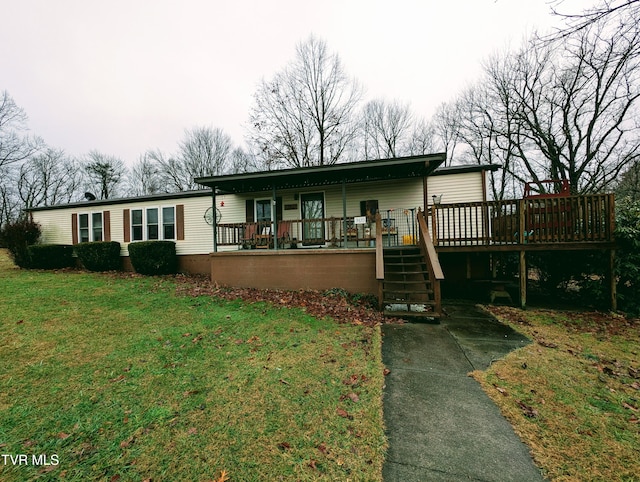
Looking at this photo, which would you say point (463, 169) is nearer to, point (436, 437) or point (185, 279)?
point (436, 437)

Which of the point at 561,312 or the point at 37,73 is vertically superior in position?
the point at 37,73

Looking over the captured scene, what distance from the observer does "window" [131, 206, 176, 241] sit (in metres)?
11.6

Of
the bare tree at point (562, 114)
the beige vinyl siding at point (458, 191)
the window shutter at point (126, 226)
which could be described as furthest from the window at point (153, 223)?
the bare tree at point (562, 114)

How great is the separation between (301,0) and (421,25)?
491 cm

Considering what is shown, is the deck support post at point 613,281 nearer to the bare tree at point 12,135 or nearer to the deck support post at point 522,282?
the deck support post at point 522,282

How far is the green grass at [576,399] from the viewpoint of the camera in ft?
6.56

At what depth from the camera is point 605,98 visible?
13.7m

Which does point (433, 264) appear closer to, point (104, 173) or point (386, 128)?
point (386, 128)

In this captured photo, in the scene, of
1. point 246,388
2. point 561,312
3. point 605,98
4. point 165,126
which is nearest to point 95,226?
point 246,388

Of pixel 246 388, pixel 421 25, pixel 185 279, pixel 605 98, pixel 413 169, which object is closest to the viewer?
pixel 246 388

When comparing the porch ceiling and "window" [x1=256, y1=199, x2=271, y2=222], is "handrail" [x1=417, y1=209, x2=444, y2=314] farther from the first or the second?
"window" [x1=256, y1=199, x2=271, y2=222]

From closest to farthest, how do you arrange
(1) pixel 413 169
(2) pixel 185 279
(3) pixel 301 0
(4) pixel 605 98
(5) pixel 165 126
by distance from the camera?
1. (1) pixel 413 169
2. (3) pixel 301 0
3. (2) pixel 185 279
4. (4) pixel 605 98
5. (5) pixel 165 126

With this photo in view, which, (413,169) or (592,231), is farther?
(413,169)

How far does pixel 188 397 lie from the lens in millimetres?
2822
